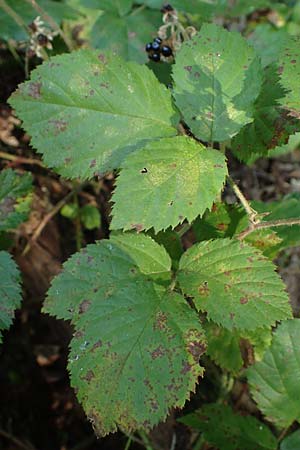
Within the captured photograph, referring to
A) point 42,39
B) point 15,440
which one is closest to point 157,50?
point 42,39

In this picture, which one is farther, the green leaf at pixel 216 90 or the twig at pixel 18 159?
the twig at pixel 18 159

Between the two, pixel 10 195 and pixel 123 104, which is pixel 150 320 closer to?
pixel 123 104

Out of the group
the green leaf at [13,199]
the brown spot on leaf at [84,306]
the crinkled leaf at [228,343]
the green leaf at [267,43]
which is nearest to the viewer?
the brown spot on leaf at [84,306]

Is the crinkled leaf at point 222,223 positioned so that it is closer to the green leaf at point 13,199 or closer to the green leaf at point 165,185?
the green leaf at point 165,185

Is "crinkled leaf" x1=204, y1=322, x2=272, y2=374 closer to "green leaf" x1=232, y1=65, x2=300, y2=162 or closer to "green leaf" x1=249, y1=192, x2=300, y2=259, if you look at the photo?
"green leaf" x1=249, y1=192, x2=300, y2=259

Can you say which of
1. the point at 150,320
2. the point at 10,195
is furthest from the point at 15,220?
the point at 150,320

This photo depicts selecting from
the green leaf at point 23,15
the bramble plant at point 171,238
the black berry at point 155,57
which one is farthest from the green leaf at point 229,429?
the green leaf at point 23,15

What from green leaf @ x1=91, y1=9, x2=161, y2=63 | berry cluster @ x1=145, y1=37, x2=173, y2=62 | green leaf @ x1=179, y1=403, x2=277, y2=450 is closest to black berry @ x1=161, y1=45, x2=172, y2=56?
berry cluster @ x1=145, y1=37, x2=173, y2=62
